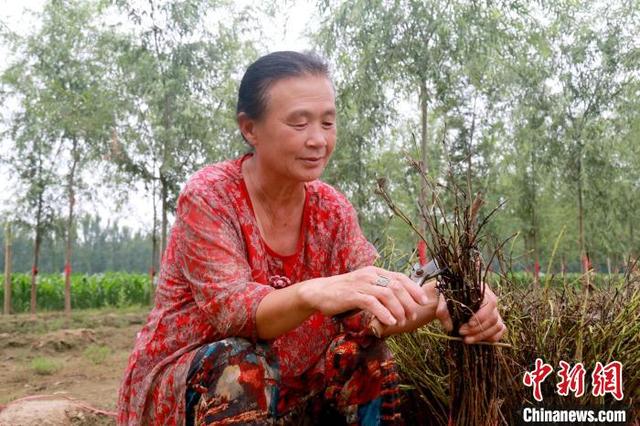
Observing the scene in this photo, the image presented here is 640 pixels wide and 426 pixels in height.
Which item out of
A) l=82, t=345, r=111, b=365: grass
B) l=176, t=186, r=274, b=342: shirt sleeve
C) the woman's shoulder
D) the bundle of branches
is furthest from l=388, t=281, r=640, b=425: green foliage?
l=82, t=345, r=111, b=365: grass

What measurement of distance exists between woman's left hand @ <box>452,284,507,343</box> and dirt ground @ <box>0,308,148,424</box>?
2.69 meters

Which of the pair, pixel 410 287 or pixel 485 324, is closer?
pixel 410 287

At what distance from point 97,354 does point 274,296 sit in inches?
221

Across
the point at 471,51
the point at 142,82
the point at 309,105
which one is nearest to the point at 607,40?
the point at 471,51

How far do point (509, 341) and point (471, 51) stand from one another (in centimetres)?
641

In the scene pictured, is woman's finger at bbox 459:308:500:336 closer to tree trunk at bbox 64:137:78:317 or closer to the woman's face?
the woman's face

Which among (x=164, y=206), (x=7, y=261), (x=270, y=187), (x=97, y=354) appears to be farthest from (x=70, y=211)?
(x=270, y=187)

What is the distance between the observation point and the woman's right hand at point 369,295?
Answer: 4.79 feet

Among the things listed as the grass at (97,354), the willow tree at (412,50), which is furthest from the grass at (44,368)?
the willow tree at (412,50)

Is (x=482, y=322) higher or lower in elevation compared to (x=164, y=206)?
lower

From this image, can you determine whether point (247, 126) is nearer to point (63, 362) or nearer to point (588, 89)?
point (63, 362)

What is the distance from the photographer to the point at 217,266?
66.5 inches

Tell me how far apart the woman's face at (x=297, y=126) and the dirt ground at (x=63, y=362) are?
Result: 100.0 inches

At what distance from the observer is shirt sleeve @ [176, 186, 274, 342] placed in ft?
5.32
